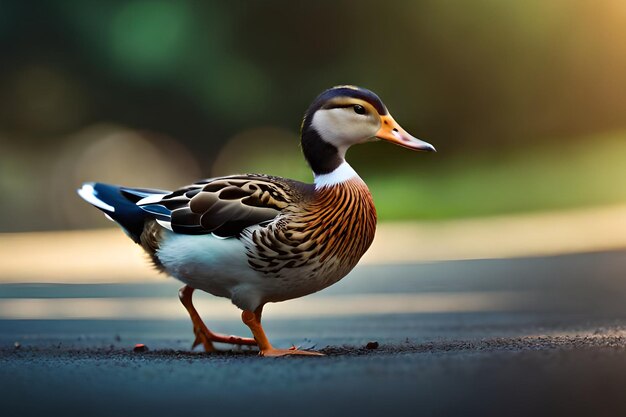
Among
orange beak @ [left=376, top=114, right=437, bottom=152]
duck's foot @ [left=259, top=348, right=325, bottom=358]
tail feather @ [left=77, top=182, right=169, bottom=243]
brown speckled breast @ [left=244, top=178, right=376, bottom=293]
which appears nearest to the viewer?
brown speckled breast @ [left=244, top=178, right=376, bottom=293]

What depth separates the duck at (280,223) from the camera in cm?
309

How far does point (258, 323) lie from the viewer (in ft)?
10.6

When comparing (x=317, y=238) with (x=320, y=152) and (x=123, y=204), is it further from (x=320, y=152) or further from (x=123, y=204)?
(x=123, y=204)

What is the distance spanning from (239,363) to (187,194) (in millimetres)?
638

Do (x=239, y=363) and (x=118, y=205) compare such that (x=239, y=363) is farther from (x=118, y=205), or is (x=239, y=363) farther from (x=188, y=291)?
(x=118, y=205)

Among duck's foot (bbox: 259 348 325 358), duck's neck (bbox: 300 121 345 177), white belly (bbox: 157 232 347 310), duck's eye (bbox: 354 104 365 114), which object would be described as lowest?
duck's foot (bbox: 259 348 325 358)

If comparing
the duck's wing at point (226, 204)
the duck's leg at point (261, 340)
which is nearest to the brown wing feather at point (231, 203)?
the duck's wing at point (226, 204)

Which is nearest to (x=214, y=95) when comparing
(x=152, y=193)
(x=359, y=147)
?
(x=359, y=147)

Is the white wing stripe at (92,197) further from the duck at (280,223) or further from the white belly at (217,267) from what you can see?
the white belly at (217,267)

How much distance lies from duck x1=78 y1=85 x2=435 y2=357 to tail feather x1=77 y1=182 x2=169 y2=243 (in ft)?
0.15

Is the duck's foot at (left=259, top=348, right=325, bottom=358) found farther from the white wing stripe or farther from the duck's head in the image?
the white wing stripe

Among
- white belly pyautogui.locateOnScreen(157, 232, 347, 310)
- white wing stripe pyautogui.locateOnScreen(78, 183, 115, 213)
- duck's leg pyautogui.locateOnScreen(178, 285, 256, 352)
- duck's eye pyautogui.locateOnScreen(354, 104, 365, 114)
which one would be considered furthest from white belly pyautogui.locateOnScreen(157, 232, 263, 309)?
duck's eye pyautogui.locateOnScreen(354, 104, 365, 114)

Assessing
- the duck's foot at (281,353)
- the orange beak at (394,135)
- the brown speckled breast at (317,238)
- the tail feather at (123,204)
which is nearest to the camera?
the brown speckled breast at (317,238)

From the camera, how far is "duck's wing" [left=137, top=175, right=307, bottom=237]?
315cm
